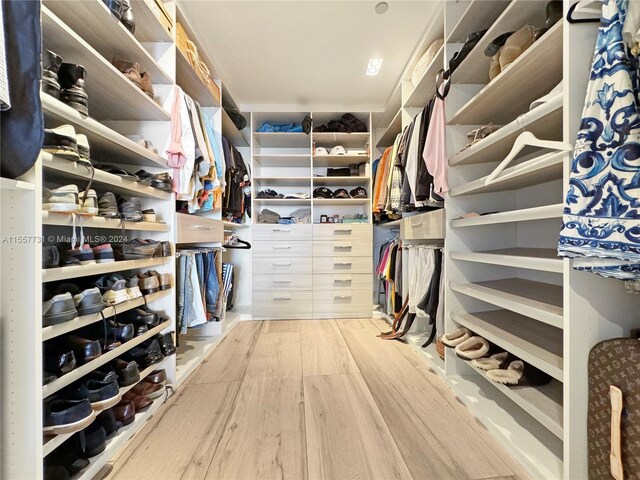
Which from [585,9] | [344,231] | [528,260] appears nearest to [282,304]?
[344,231]

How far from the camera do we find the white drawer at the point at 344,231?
259 centimetres

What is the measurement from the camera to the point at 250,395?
1.31m

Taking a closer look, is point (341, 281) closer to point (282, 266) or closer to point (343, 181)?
point (282, 266)

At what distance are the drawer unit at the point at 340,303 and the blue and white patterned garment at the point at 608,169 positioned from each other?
6.58 feet

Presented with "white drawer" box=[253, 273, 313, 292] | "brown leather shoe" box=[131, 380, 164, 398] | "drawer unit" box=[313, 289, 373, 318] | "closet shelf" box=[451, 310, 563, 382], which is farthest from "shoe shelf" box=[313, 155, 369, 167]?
"brown leather shoe" box=[131, 380, 164, 398]

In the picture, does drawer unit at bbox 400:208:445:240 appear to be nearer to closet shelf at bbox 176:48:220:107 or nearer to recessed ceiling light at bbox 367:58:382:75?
recessed ceiling light at bbox 367:58:382:75

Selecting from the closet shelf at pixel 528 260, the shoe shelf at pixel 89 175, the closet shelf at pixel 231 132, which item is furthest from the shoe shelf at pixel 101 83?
the closet shelf at pixel 528 260

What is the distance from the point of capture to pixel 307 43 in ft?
6.03

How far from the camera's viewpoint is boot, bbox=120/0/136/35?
108 centimetres

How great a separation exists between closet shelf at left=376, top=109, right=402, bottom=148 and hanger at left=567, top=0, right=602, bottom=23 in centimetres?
151

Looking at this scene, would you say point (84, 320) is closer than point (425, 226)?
Yes

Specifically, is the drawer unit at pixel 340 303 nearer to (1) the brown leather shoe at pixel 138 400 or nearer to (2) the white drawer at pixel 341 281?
(2) the white drawer at pixel 341 281

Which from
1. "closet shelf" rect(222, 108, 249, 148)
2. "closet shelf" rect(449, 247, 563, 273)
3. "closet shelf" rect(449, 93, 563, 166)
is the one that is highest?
"closet shelf" rect(222, 108, 249, 148)

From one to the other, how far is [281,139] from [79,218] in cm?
225
